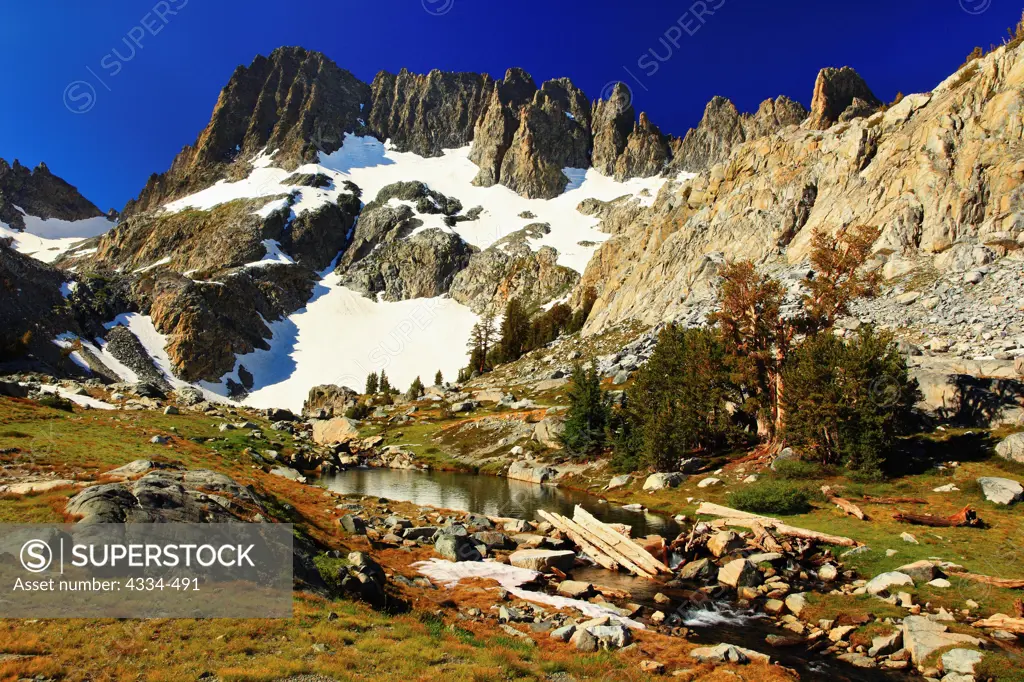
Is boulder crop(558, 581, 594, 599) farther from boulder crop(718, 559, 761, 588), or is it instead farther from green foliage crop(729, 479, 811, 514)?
green foliage crop(729, 479, 811, 514)

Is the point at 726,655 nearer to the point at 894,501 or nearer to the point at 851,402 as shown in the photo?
the point at 894,501

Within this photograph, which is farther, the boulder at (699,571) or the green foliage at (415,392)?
the green foliage at (415,392)

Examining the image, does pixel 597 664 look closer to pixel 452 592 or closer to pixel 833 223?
pixel 452 592

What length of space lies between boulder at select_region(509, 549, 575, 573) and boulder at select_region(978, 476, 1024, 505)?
78.3 ft

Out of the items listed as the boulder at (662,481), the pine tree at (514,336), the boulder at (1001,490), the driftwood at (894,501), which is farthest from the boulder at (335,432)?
the boulder at (1001,490)

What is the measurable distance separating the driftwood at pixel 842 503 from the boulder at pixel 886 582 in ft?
31.2

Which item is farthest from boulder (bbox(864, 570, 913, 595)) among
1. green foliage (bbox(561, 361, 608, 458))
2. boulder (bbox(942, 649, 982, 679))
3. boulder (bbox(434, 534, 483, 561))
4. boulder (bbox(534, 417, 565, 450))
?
boulder (bbox(534, 417, 565, 450))

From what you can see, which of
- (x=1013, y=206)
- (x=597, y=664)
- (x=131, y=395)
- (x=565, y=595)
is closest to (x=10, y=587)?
(x=597, y=664)

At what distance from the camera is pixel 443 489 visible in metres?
50.3

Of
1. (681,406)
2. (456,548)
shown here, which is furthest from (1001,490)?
(456,548)

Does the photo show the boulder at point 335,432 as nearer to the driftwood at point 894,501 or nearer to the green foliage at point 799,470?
the green foliage at point 799,470

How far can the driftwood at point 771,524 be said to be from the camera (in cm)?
2397

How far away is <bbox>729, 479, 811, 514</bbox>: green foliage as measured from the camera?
100 feet

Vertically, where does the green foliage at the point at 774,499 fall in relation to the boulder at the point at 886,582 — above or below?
above
